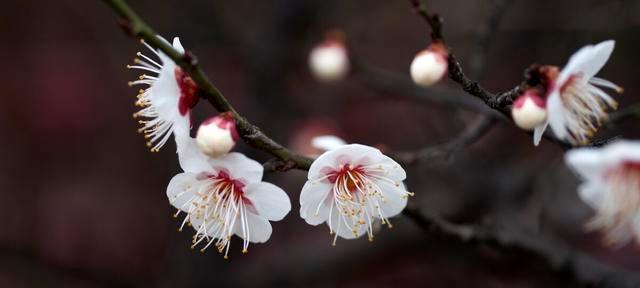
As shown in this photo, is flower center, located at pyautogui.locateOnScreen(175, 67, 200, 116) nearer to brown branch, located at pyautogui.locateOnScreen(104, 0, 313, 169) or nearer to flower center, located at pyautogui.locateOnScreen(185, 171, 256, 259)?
brown branch, located at pyautogui.locateOnScreen(104, 0, 313, 169)

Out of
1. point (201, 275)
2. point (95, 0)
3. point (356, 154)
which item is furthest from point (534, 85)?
point (95, 0)

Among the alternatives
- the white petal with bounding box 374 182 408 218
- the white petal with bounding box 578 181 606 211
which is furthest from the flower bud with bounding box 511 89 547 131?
the white petal with bounding box 374 182 408 218

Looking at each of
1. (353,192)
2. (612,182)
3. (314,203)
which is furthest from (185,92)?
(612,182)

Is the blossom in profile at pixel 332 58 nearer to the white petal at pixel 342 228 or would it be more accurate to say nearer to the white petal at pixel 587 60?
the white petal at pixel 342 228

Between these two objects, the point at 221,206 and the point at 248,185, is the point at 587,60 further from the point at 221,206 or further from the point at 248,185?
the point at 221,206

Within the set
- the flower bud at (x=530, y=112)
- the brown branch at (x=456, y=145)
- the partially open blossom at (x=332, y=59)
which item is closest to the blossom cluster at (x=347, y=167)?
the flower bud at (x=530, y=112)
